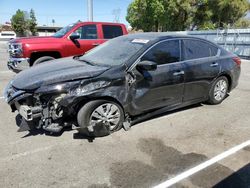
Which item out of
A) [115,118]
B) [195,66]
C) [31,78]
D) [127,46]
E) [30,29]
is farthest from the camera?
[30,29]

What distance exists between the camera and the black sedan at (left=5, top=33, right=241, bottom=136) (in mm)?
3564

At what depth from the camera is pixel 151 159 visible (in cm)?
329

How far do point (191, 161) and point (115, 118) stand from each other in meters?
1.36

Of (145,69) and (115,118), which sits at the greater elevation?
(145,69)

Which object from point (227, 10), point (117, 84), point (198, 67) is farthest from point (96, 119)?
point (227, 10)

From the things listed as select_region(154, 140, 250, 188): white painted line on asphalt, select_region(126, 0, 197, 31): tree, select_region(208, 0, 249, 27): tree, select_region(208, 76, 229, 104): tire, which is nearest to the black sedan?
select_region(208, 76, 229, 104): tire

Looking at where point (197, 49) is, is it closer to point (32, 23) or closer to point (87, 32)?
point (87, 32)

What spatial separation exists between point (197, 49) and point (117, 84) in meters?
2.05

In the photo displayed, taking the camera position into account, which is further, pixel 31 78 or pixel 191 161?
pixel 31 78

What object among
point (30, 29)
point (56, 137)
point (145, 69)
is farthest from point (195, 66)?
point (30, 29)

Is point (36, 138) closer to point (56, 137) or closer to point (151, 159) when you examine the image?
point (56, 137)

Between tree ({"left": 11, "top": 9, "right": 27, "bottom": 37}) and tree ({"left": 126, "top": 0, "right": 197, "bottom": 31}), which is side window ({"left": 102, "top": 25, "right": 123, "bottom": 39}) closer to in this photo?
tree ({"left": 126, "top": 0, "right": 197, "bottom": 31})

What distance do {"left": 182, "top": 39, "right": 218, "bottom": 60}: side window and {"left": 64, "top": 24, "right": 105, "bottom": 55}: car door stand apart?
4032 millimetres

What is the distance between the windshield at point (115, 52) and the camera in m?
4.14
